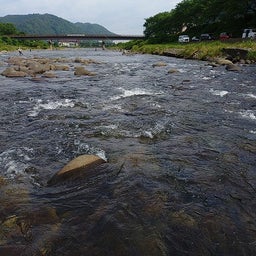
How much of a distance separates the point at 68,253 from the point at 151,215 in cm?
169

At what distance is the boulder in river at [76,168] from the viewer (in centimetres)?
739

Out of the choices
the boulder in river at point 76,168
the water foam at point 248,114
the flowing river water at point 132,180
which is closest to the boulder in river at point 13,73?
the flowing river water at point 132,180

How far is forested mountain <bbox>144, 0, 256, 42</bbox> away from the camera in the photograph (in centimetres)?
6688

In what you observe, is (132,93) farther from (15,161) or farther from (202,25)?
(202,25)

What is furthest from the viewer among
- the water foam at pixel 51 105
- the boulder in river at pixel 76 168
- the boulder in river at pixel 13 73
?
the boulder in river at pixel 13 73

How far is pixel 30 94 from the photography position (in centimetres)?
1775

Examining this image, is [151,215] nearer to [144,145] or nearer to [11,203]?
[11,203]

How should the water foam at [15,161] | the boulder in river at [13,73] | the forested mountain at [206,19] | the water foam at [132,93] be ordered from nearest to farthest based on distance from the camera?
the water foam at [15,161] < the water foam at [132,93] < the boulder in river at [13,73] < the forested mountain at [206,19]

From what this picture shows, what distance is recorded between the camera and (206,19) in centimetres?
8225

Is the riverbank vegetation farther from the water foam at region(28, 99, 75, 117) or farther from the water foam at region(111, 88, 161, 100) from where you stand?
the water foam at region(28, 99, 75, 117)

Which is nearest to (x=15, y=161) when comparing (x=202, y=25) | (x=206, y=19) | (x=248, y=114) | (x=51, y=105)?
(x=51, y=105)

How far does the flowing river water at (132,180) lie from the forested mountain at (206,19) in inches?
2315

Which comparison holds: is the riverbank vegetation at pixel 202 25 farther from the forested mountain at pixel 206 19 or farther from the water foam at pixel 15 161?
the water foam at pixel 15 161

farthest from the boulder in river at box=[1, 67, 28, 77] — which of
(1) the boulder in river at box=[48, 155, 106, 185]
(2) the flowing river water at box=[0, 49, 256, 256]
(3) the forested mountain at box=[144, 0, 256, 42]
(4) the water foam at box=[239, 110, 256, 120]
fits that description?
(3) the forested mountain at box=[144, 0, 256, 42]
